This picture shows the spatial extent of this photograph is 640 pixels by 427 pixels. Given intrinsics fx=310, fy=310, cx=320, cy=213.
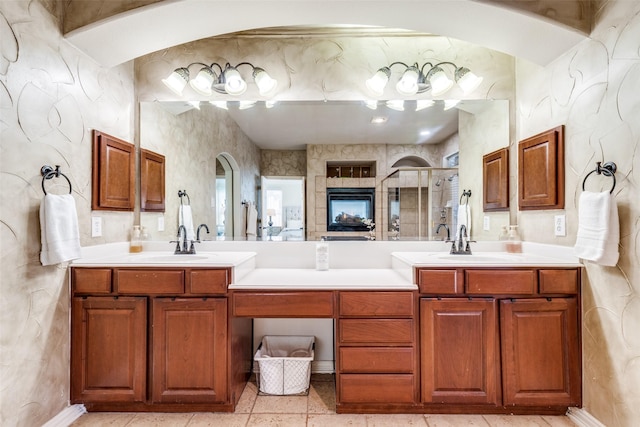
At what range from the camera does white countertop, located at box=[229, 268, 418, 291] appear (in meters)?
1.75

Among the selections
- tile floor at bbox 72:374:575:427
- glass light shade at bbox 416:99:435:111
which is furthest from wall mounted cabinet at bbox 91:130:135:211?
glass light shade at bbox 416:99:435:111

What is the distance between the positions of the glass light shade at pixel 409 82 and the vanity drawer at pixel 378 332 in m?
1.58

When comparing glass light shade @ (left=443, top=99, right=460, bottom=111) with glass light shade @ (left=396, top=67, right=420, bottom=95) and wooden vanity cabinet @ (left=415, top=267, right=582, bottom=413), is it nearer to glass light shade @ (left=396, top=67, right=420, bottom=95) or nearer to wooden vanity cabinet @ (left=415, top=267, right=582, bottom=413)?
glass light shade @ (left=396, top=67, right=420, bottom=95)

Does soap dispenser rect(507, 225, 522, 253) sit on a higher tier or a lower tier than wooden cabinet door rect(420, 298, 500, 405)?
higher

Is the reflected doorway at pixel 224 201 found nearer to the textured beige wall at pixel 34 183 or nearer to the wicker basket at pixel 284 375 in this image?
the textured beige wall at pixel 34 183

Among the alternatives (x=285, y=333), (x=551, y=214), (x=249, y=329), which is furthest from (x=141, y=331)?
(x=551, y=214)

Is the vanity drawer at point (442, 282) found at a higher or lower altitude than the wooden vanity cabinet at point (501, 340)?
higher

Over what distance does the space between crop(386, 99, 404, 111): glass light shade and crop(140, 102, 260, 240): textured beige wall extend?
1046 millimetres

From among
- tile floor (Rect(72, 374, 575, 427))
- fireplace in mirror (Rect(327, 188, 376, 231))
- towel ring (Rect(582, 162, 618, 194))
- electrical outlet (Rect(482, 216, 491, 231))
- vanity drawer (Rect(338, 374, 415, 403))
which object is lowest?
tile floor (Rect(72, 374, 575, 427))

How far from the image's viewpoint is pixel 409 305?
1.73 m

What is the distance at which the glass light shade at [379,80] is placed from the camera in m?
2.20

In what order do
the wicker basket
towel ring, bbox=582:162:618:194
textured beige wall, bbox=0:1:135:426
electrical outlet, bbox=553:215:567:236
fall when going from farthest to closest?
1. the wicker basket
2. electrical outlet, bbox=553:215:567:236
3. towel ring, bbox=582:162:618:194
4. textured beige wall, bbox=0:1:135:426

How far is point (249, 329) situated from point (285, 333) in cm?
28

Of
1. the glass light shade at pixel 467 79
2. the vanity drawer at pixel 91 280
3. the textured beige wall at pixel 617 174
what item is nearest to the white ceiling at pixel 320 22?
the textured beige wall at pixel 617 174
